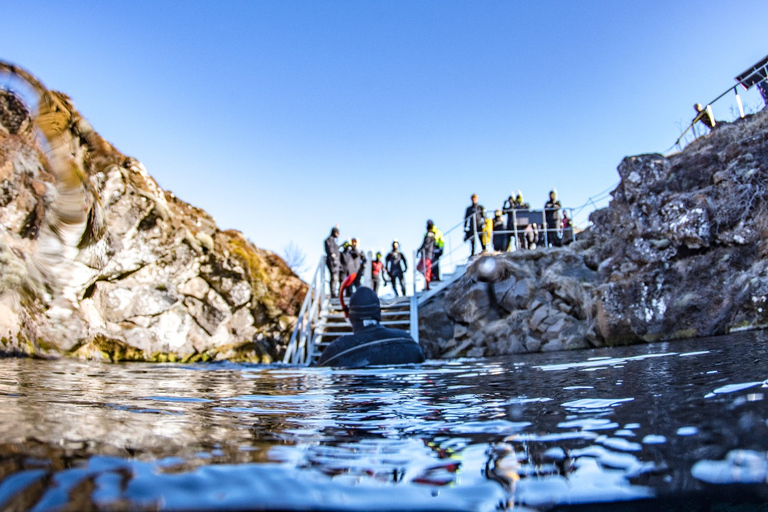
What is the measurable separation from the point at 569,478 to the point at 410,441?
0.38 meters

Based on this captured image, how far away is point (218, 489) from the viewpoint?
53 cm

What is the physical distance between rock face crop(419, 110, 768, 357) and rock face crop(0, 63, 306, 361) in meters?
5.21

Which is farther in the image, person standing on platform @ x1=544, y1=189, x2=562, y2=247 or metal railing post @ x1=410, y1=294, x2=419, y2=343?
person standing on platform @ x1=544, y1=189, x2=562, y2=247

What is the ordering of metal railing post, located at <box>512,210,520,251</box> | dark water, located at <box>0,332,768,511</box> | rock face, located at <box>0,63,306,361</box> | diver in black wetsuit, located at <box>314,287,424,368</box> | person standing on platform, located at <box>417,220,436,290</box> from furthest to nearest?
1. person standing on platform, located at <box>417,220,436,290</box>
2. metal railing post, located at <box>512,210,520,251</box>
3. rock face, located at <box>0,63,306,361</box>
4. diver in black wetsuit, located at <box>314,287,424,368</box>
5. dark water, located at <box>0,332,768,511</box>

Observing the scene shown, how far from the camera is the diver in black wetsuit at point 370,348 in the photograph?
4734mm

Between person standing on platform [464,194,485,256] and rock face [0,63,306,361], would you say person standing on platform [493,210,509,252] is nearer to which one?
person standing on platform [464,194,485,256]

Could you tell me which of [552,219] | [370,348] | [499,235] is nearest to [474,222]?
[499,235]

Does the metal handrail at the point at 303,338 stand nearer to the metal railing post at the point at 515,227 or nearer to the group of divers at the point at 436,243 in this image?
the group of divers at the point at 436,243

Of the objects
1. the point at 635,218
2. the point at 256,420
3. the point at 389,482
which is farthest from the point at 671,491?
the point at 635,218

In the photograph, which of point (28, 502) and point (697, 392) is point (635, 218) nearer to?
point (697, 392)

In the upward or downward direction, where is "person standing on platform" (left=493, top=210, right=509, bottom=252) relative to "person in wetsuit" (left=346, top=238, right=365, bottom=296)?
upward

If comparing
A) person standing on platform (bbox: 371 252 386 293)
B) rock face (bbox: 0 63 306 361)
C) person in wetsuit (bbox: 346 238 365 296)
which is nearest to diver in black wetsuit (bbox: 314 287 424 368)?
rock face (bbox: 0 63 306 361)

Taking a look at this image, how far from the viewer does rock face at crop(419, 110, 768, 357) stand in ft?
21.3

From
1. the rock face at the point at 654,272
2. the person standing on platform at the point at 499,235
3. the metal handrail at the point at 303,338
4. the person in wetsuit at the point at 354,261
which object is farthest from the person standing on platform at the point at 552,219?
the metal handrail at the point at 303,338
